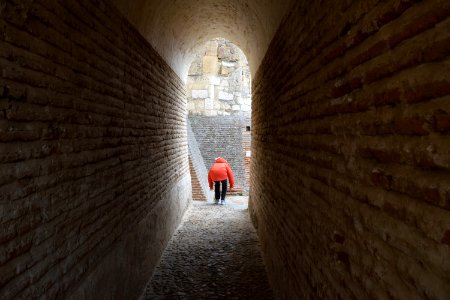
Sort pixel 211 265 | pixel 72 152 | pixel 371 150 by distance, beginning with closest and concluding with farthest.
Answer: pixel 371 150 < pixel 72 152 < pixel 211 265

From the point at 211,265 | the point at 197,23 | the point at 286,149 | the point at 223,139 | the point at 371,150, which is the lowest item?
the point at 211,265

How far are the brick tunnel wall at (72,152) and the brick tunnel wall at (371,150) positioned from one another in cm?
166

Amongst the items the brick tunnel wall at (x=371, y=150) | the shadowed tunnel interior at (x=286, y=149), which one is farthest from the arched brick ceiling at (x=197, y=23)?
the brick tunnel wall at (x=371, y=150)

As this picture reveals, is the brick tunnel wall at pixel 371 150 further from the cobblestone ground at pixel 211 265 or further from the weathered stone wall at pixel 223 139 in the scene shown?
the weathered stone wall at pixel 223 139

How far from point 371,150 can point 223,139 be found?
52.9 feet

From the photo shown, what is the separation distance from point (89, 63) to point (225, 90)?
55.0ft

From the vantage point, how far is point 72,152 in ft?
9.08

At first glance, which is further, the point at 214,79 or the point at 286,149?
the point at 214,79

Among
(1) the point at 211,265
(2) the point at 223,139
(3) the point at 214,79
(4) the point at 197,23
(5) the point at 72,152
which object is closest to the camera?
(5) the point at 72,152

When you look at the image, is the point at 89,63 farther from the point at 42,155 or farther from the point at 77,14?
the point at 42,155

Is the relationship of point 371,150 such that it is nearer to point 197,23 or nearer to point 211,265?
point 211,265

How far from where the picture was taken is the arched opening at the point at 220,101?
17625 mm

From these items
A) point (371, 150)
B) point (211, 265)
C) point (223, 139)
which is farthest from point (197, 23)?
point (223, 139)

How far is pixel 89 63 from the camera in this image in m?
3.13
